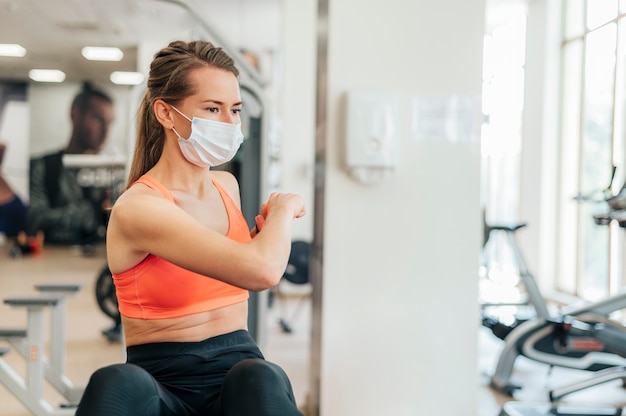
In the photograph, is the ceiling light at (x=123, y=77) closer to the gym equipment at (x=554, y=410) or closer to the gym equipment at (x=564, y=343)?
the gym equipment at (x=564, y=343)

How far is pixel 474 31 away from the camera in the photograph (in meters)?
2.07

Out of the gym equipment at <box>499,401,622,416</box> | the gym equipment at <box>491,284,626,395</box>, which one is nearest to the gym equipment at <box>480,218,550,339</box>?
the gym equipment at <box>491,284,626,395</box>

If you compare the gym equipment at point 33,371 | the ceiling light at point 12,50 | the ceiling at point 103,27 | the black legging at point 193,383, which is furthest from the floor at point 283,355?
the ceiling light at point 12,50

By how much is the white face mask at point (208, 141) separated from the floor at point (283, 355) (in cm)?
138

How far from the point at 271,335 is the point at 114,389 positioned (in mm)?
3568

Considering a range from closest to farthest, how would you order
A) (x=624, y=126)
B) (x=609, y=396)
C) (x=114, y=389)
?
(x=114, y=389)
(x=609, y=396)
(x=624, y=126)

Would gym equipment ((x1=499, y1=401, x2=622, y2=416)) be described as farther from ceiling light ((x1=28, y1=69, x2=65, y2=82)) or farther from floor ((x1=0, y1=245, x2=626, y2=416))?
ceiling light ((x1=28, y1=69, x2=65, y2=82))

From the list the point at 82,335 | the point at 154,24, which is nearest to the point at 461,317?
the point at 82,335

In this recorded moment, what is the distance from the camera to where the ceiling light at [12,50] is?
333 inches

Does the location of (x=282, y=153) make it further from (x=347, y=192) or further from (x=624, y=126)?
(x=347, y=192)

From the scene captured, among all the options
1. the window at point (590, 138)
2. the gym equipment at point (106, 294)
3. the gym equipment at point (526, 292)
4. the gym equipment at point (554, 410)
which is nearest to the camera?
the gym equipment at point (554, 410)

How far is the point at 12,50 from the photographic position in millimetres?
8734

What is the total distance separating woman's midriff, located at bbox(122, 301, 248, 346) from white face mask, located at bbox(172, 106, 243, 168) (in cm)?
32

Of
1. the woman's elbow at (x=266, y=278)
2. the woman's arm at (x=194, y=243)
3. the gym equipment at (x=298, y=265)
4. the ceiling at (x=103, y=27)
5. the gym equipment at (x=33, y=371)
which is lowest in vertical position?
the gym equipment at (x=33, y=371)
